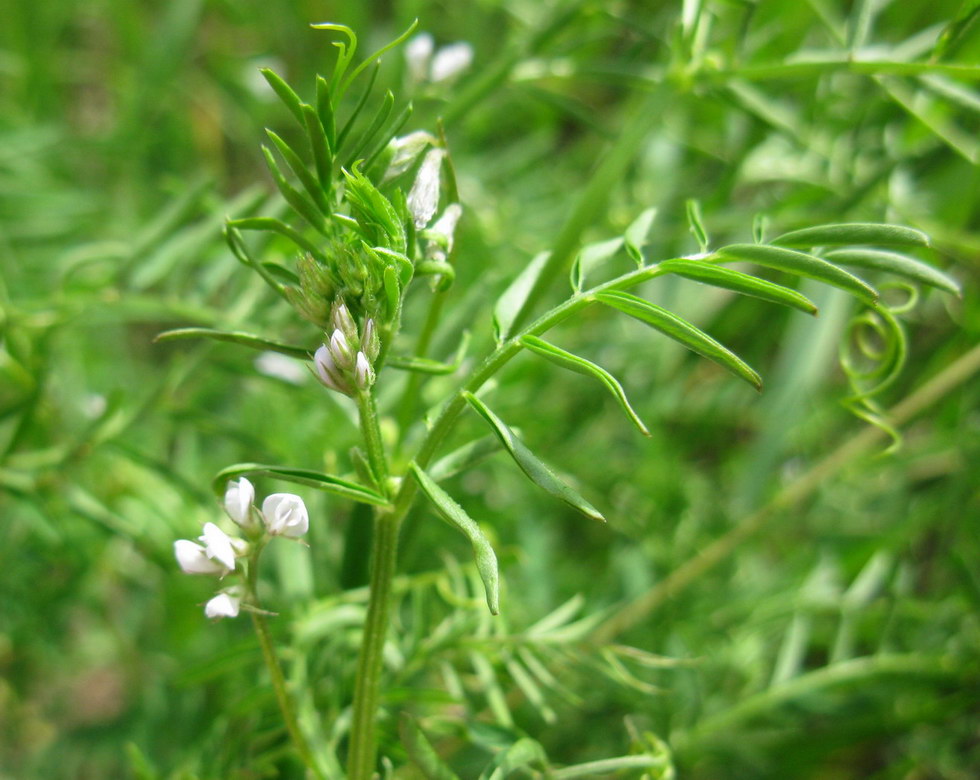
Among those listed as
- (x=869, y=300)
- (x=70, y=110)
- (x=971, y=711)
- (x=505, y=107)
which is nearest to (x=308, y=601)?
(x=869, y=300)

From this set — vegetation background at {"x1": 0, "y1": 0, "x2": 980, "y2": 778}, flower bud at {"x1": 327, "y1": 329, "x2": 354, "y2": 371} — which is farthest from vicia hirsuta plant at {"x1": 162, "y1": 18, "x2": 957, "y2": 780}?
vegetation background at {"x1": 0, "y1": 0, "x2": 980, "y2": 778}

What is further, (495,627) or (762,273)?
(762,273)

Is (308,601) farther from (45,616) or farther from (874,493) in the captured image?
(874,493)

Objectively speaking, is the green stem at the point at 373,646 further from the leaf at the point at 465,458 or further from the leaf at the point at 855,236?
the leaf at the point at 855,236

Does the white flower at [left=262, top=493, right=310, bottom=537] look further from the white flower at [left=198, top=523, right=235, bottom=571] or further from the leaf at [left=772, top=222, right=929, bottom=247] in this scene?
the leaf at [left=772, top=222, right=929, bottom=247]

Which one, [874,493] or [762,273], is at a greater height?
[762,273]

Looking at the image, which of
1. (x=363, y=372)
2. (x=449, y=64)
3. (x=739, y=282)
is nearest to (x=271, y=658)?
(x=363, y=372)

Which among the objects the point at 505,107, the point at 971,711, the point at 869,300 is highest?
the point at 869,300
